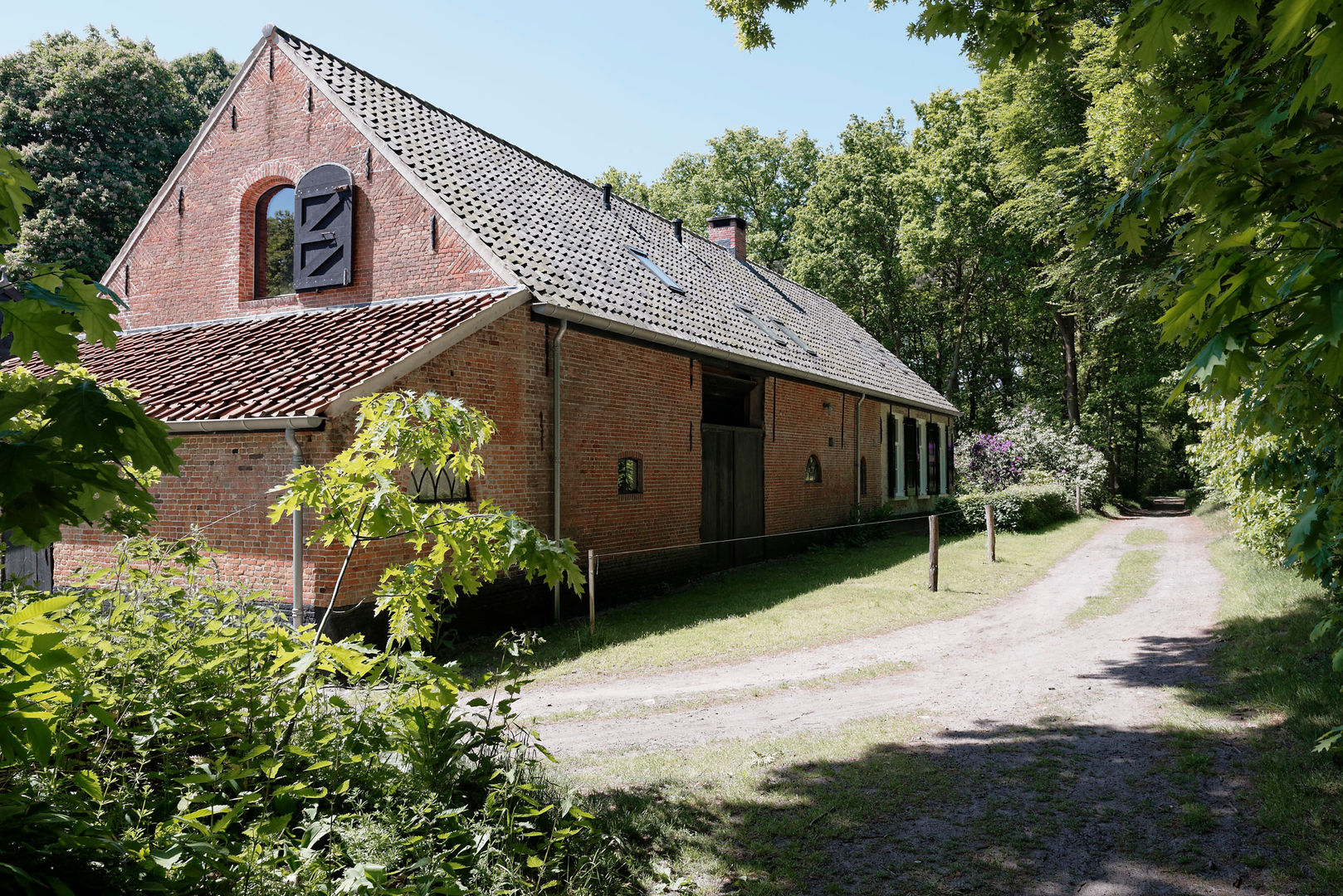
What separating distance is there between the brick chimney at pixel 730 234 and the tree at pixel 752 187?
18533mm

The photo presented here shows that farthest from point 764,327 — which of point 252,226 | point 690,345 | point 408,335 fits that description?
point 252,226

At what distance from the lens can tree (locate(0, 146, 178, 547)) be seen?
170cm

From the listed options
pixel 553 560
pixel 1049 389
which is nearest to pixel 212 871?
pixel 553 560

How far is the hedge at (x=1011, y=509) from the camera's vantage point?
19797 millimetres

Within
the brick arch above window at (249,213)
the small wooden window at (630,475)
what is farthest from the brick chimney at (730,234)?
the brick arch above window at (249,213)

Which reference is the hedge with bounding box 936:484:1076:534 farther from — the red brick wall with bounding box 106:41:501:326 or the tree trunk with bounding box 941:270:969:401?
the red brick wall with bounding box 106:41:501:326

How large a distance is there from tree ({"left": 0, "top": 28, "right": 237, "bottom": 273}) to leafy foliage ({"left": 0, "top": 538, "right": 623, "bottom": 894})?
977 inches

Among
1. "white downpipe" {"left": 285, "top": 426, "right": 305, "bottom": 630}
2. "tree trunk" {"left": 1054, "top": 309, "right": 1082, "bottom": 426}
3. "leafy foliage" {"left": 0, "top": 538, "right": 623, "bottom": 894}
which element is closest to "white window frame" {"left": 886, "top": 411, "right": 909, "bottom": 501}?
"tree trunk" {"left": 1054, "top": 309, "right": 1082, "bottom": 426}

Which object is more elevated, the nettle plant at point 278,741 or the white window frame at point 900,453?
the white window frame at point 900,453

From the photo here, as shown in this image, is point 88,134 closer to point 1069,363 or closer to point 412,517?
point 412,517

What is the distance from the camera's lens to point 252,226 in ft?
38.5

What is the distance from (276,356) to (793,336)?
487 inches

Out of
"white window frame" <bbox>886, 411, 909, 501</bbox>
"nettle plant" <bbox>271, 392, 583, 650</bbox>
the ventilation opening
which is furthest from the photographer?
"white window frame" <bbox>886, 411, 909, 501</bbox>

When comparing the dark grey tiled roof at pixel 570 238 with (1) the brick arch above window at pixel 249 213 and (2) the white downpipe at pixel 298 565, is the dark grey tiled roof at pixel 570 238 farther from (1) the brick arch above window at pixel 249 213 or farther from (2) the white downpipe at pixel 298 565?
(2) the white downpipe at pixel 298 565
